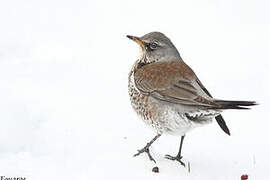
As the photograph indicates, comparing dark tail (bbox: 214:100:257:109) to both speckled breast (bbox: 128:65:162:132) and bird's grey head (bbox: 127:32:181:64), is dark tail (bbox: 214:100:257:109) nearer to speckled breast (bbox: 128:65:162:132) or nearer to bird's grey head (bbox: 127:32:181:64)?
speckled breast (bbox: 128:65:162:132)

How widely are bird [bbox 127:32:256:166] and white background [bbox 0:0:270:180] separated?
483 mm

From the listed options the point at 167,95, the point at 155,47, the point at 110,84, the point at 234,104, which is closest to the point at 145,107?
the point at 167,95

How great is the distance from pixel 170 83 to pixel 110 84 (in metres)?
2.39

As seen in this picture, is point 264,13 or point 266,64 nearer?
point 266,64

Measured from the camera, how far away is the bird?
600cm

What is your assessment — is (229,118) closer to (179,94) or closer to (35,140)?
(179,94)

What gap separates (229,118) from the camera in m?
7.63

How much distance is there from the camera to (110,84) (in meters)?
8.70

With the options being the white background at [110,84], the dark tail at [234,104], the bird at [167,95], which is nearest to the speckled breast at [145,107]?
the bird at [167,95]

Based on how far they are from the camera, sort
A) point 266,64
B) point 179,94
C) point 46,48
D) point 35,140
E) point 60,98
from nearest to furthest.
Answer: point 179,94 < point 35,140 < point 60,98 < point 266,64 < point 46,48

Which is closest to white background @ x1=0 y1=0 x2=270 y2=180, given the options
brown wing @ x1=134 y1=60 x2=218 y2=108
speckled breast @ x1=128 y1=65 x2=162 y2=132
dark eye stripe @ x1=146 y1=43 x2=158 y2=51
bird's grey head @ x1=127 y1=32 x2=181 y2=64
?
speckled breast @ x1=128 y1=65 x2=162 y2=132

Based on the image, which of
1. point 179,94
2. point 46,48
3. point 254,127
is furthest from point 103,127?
point 46,48

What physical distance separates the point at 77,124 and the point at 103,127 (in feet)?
1.11

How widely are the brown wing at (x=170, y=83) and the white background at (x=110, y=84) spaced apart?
79 centimetres
